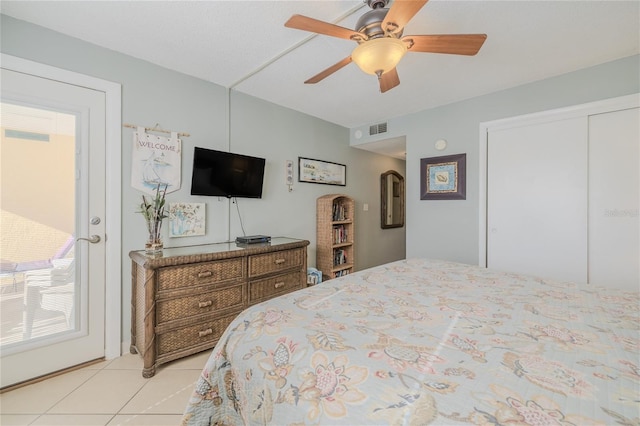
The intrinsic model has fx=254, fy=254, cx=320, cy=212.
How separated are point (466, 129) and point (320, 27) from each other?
2.35 metres

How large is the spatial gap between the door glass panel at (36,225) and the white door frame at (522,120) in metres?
3.78

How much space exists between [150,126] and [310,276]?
2.24 metres

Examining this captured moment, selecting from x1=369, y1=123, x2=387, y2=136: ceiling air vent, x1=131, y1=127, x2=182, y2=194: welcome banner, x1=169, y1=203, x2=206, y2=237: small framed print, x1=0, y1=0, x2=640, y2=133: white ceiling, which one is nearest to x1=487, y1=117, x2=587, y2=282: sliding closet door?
x1=0, y1=0, x2=640, y2=133: white ceiling

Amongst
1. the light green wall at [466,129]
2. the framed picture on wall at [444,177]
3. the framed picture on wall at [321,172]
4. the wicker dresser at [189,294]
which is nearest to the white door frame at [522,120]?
the light green wall at [466,129]

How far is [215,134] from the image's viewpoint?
8.52 feet

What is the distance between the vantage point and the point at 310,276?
10.2 ft

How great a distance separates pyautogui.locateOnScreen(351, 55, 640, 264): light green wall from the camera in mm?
2234

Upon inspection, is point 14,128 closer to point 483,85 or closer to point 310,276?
point 310,276

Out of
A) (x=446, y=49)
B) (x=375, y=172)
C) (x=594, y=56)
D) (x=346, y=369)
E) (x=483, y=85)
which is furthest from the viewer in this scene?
(x=375, y=172)

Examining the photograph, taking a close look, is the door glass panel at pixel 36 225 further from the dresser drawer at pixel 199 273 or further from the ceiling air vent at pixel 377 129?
the ceiling air vent at pixel 377 129

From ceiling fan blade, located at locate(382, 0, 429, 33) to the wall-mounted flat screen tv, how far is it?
1.84 metres

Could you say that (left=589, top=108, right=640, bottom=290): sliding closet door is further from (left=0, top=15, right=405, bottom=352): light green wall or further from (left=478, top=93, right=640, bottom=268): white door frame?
(left=0, top=15, right=405, bottom=352): light green wall

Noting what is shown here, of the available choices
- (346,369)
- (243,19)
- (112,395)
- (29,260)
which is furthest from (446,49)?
(29,260)

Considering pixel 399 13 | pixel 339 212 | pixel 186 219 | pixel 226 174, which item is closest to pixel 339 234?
pixel 339 212
